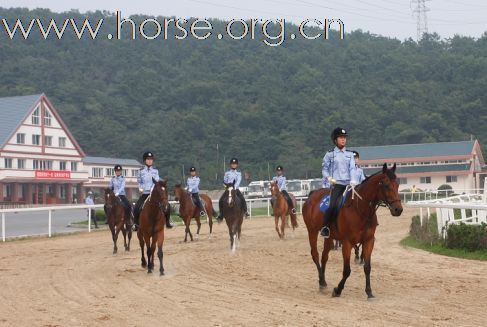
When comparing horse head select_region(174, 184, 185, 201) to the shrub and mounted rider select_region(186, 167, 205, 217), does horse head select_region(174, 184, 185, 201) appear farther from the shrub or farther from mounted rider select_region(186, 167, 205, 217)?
the shrub

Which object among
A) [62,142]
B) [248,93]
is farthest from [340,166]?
[248,93]

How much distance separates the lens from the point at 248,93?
120m

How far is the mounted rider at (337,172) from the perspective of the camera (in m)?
10.9

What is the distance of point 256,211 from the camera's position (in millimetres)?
44875

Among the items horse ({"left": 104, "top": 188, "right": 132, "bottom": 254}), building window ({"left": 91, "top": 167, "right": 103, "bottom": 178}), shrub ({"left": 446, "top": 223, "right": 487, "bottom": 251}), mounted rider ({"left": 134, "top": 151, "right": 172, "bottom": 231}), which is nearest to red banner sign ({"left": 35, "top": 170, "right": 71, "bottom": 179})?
building window ({"left": 91, "top": 167, "right": 103, "bottom": 178})

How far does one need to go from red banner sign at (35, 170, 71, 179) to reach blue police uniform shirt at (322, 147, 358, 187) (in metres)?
59.5

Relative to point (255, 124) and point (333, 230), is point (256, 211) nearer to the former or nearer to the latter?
point (333, 230)

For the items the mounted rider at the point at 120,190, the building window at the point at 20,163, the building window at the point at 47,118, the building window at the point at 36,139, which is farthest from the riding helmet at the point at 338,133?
the building window at the point at 47,118

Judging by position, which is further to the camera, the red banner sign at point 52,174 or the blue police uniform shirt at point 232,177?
the red banner sign at point 52,174

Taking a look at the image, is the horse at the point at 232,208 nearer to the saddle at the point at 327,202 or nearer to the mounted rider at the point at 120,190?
the mounted rider at the point at 120,190

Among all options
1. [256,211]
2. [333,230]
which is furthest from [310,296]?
[256,211]

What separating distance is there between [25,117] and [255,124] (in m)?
46.8

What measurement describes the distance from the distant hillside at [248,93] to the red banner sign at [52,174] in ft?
60.3

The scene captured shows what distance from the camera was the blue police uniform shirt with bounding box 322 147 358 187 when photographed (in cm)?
1108
